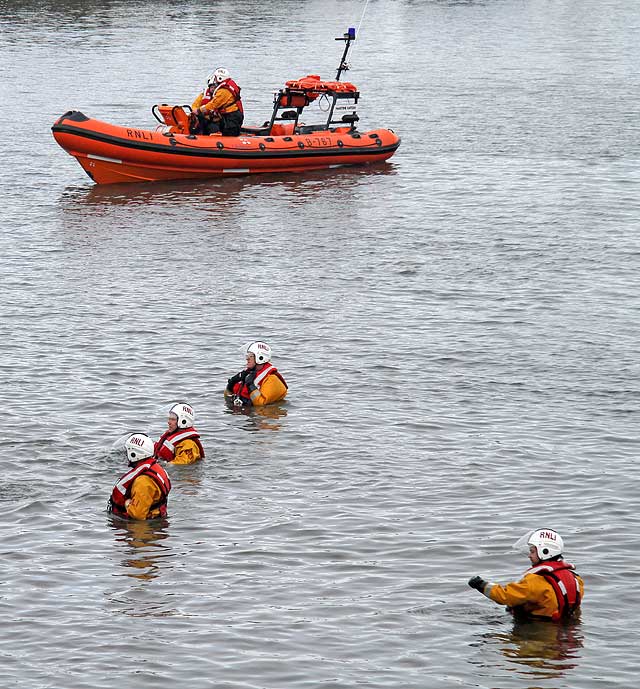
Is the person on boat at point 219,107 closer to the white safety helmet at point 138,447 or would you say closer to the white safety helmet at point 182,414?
the white safety helmet at point 182,414

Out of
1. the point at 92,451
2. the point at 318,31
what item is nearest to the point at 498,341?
the point at 92,451

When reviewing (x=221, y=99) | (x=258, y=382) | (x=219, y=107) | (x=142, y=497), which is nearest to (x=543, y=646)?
(x=142, y=497)

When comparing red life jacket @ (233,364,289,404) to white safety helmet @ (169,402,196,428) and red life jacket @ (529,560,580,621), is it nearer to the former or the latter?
white safety helmet @ (169,402,196,428)

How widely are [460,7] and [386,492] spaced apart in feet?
193

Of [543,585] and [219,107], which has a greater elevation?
[219,107]

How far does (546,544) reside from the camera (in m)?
11.0

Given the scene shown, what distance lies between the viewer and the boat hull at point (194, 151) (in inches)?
1134

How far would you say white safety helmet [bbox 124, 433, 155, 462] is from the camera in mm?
13094

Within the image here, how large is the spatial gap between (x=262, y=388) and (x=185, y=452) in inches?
92.6

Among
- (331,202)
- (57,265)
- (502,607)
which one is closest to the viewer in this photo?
(502,607)

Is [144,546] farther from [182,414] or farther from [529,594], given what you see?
[529,594]

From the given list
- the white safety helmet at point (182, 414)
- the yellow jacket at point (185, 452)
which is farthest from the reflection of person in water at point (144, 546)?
the white safety helmet at point (182, 414)

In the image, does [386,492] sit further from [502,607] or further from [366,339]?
[366,339]

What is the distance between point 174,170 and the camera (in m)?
30.2
